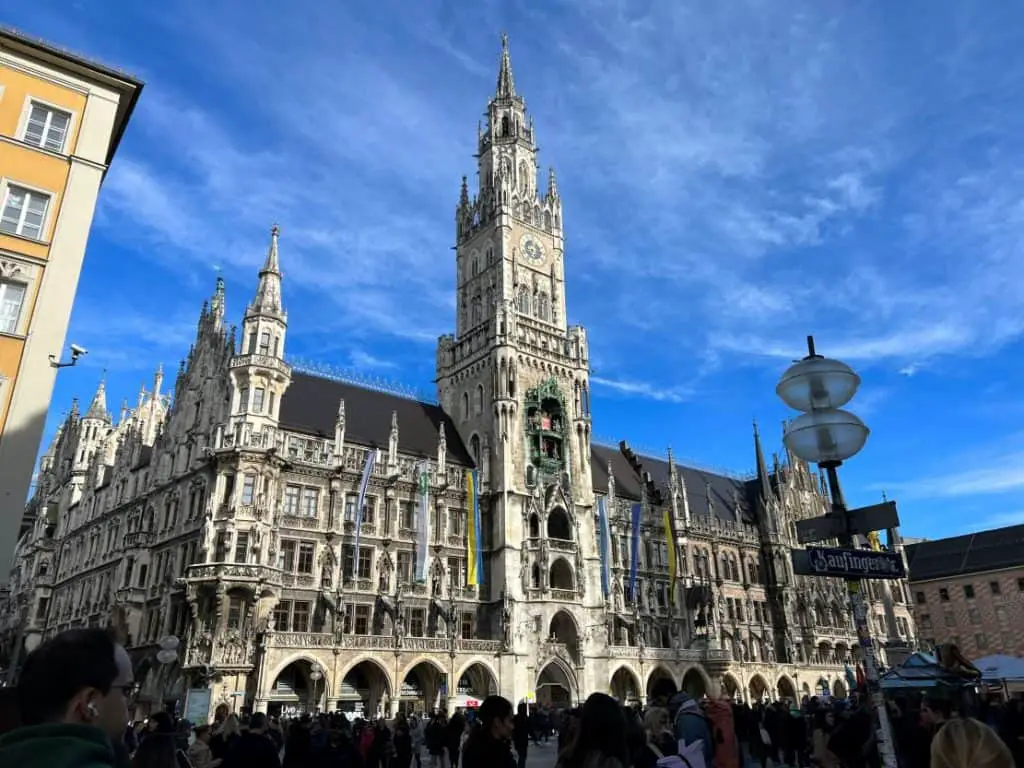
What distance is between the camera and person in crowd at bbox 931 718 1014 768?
4.12 metres

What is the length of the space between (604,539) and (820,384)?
44932 mm

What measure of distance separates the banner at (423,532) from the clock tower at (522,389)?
5212mm

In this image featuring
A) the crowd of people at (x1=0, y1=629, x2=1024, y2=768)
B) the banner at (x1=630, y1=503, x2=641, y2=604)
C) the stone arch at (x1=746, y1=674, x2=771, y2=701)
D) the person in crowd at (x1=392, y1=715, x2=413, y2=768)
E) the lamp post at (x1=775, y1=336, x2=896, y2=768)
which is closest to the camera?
the crowd of people at (x1=0, y1=629, x2=1024, y2=768)

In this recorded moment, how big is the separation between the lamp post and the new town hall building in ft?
106

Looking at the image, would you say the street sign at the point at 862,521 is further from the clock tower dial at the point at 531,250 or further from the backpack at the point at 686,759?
the clock tower dial at the point at 531,250

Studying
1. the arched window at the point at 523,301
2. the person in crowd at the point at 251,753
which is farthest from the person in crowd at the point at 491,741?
the arched window at the point at 523,301

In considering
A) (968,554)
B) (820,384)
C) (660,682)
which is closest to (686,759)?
(820,384)

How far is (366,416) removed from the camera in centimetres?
5078

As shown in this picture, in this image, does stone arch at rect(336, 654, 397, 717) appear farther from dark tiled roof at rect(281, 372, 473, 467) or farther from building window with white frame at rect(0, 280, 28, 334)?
building window with white frame at rect(0, 280, 28, 334)

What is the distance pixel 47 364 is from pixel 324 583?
2187 centimetres

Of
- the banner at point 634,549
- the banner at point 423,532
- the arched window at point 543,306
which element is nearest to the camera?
the banner at point 423,532

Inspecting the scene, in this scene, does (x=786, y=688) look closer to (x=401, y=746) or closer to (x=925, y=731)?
(x=401, y=746)

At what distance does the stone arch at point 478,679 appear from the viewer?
4362cm

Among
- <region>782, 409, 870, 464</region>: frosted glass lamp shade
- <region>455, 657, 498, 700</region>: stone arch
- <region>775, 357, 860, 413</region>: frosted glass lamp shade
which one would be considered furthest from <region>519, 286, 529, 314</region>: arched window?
<region>782, 409, 870, 464</region>: frosted glass lamp shade
